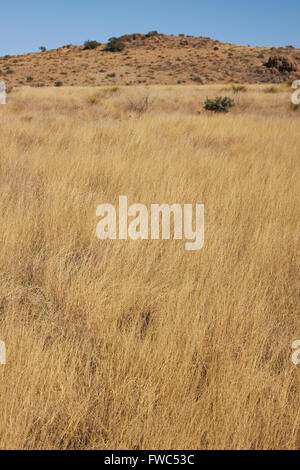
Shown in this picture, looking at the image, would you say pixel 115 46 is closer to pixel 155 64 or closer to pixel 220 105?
pixel 155 64

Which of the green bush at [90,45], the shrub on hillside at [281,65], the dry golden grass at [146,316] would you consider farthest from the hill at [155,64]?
the dry golden grass at [146,316]

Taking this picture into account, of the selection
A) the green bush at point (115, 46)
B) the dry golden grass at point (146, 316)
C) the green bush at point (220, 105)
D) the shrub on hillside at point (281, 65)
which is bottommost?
the dry golden grass at point (146, 316)

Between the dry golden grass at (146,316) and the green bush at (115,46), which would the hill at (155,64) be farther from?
the dry golden grass at (146,316)

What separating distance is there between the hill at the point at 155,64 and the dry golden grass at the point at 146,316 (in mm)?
29126

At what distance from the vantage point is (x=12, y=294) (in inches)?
76.5

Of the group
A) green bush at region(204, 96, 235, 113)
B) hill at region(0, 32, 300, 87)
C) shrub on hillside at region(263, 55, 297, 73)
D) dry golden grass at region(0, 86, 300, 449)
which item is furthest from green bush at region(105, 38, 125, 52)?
dry golden grass at region(0, 86, 300, 449)

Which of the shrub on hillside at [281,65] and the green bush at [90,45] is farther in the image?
the green bush at [90,45]

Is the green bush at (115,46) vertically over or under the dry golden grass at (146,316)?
over

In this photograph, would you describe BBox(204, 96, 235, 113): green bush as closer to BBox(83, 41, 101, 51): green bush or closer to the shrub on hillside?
the shrub on hillside

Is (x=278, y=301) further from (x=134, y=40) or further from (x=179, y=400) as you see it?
(x=134, y=40)

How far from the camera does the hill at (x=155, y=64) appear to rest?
32938 millimetres

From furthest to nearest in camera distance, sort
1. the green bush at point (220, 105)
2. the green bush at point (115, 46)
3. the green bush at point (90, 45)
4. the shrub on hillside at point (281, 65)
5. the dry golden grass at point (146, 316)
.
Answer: the green bush at point (90, 45), the green bush at point (115, 46), the shrub on hillside at point (281, 65), the green bush at point (220, 105), the dry golden grass at point (146, 316)

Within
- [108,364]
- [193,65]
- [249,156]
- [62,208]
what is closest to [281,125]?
[249,156]

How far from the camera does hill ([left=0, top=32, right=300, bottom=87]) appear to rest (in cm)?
3294
